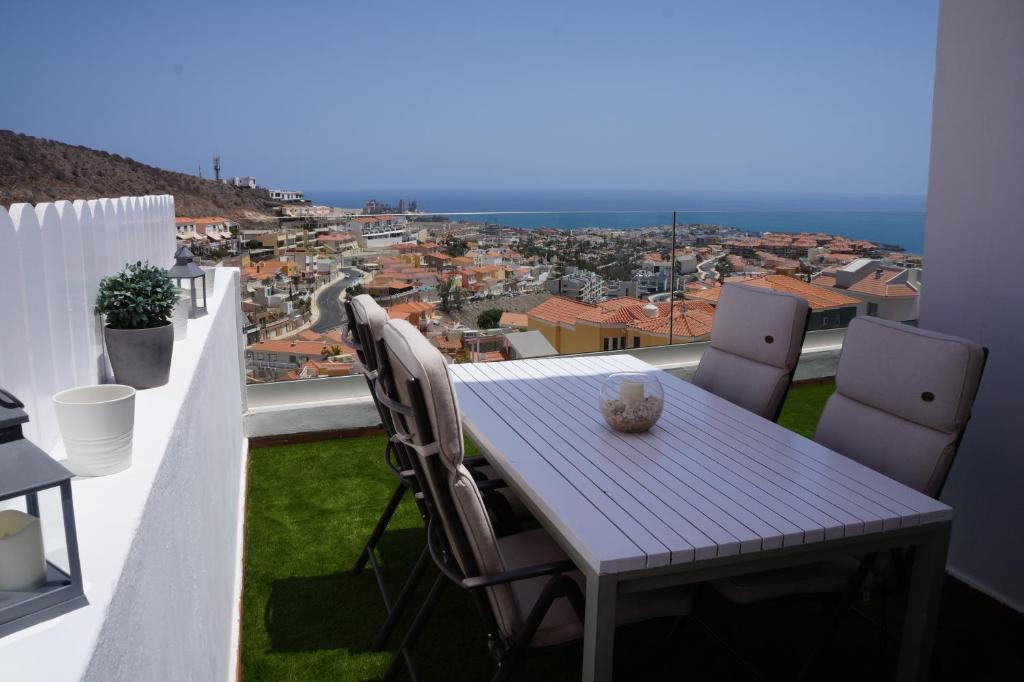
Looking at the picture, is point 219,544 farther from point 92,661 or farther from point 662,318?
point 662,318

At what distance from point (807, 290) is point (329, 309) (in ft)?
12.3

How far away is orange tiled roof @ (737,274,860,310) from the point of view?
5.79 meters

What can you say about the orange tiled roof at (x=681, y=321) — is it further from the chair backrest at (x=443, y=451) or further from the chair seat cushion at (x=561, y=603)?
the chair backrest at (x=443, y=451)

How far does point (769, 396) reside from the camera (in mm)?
2912

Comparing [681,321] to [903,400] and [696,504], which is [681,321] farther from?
[696,504]

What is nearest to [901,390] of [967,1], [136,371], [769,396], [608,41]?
[769,396]

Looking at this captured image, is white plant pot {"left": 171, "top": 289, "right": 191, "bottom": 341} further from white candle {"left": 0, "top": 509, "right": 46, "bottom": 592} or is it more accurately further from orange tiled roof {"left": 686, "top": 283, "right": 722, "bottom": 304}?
orange tiled roof {"left": 686, "top": 283, "right": 722, "bottom": 304}

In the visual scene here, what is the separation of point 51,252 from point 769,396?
2.50m

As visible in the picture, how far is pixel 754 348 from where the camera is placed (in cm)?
304

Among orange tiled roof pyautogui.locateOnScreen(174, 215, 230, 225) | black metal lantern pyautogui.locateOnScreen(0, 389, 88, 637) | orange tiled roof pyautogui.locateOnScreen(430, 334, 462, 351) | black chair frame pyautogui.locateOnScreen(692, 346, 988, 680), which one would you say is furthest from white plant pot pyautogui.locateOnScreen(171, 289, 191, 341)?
orange tiled roof pyautogui.locateOnScreen(430, 334, 462, 351)

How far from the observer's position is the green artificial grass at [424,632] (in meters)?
2.52

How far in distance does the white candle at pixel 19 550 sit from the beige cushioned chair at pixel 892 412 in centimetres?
189

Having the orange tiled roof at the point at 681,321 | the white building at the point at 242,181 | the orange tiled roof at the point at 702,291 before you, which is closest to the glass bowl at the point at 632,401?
the orange tiled roof at the point at 681,321

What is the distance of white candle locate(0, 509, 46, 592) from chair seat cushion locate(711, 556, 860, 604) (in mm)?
1871
